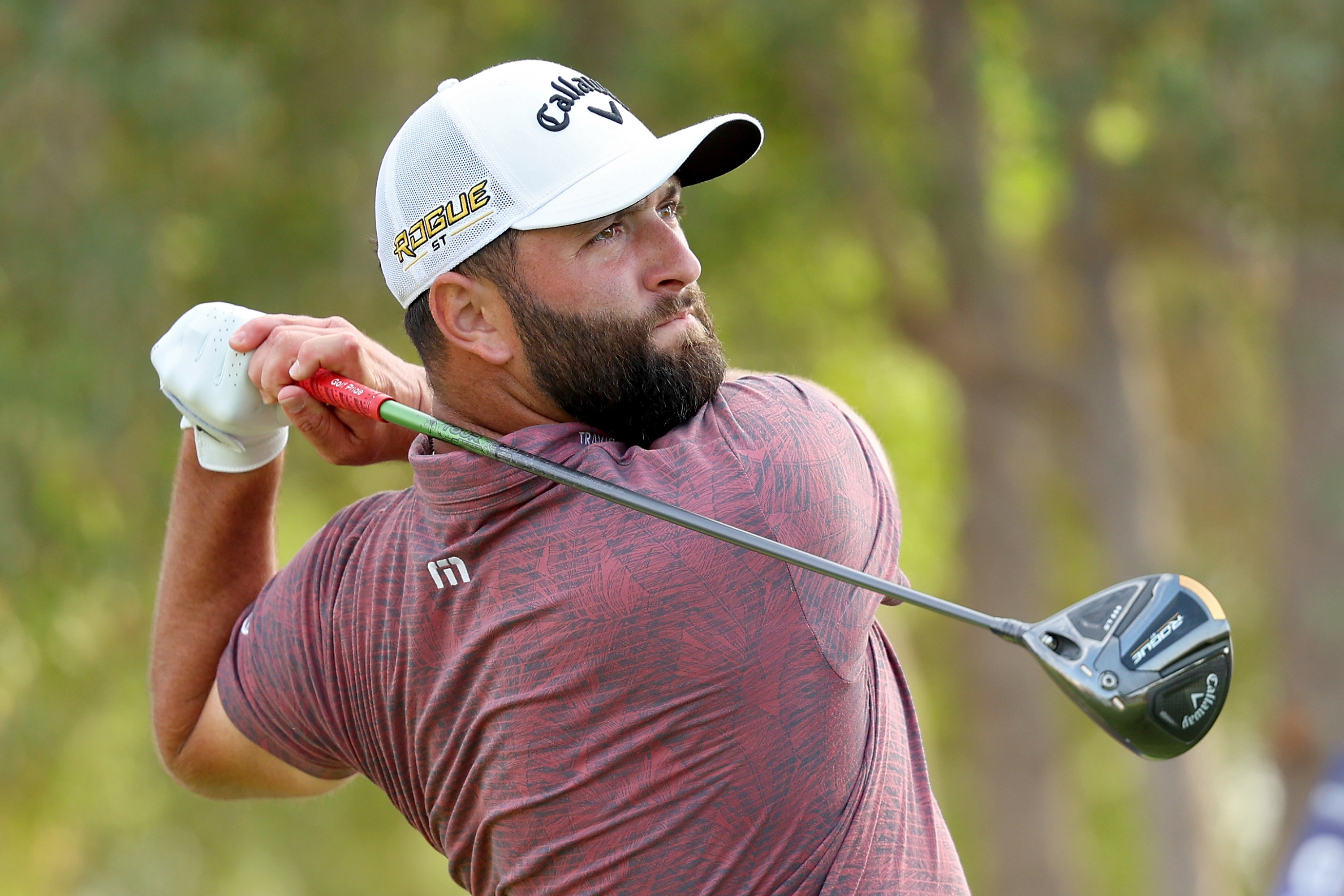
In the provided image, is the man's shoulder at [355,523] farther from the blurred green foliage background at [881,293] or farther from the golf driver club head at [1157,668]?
the blurred green foliage background at [881,293]

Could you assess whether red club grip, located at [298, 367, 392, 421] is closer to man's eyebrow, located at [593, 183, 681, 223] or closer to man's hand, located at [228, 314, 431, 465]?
man's hand, located at [228, 314, 431, 465]

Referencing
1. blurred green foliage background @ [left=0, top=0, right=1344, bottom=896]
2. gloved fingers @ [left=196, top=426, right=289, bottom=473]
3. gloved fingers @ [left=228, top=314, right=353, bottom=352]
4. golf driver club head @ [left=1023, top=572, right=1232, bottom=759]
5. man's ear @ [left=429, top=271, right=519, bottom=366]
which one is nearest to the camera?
golf driver club head @ [left=1023, top=572, right=1232, bottom=759]

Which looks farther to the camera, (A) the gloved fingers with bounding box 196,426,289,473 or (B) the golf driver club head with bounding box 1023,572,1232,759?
(A) the gloved fingers with bounding box 196,426,289,473

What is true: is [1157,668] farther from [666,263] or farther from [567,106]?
[567,106]

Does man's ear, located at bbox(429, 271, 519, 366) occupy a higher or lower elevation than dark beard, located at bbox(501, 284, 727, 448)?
higher

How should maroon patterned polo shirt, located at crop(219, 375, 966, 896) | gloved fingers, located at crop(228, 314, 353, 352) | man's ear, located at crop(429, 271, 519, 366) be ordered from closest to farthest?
maroon patterned polo shirt, located at crop(219, 375, 966, 896) < man's ear, located at crop(429, 271, 519, 366) < gloved fingers, located at crop(228, 314, 353, 352)

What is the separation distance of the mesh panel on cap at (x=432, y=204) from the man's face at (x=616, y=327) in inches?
2.9

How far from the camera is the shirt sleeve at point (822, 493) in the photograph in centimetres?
219

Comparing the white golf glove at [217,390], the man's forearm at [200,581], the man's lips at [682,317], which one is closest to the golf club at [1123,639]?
the man's lips at [682,317]

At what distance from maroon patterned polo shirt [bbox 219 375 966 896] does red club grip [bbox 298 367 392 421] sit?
11 centimetres

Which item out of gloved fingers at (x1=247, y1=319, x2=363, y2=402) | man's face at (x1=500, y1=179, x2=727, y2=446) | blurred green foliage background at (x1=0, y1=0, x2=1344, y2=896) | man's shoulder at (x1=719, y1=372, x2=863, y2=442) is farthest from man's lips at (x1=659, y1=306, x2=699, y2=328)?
blurred green foliage background at (x1=0, y1=0, x2=1344, y2=896)

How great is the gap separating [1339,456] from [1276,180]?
2.09m

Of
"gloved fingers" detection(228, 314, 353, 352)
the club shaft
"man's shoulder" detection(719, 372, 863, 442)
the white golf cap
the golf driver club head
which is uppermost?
the white golf cap

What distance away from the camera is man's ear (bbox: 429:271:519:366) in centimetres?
237
